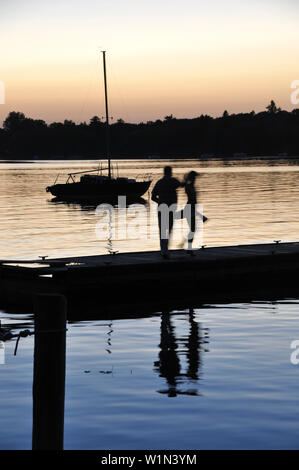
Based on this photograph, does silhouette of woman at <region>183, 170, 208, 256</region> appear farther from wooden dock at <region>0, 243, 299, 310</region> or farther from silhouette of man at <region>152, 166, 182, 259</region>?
wooden dock at <region>0, 243, 299, 310</region>

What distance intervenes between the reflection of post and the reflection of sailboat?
3.53 meters

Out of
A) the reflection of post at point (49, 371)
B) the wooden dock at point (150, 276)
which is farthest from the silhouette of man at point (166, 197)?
the reflection of post at point (49, 371)

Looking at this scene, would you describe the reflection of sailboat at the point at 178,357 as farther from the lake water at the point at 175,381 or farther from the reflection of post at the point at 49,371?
the reflection of post at the point at 49,371

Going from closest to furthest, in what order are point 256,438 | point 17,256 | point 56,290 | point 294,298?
point 256,438 → point 56,290 → point 294,298 → point 17,256

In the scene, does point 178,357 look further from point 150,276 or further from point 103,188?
point 103,188

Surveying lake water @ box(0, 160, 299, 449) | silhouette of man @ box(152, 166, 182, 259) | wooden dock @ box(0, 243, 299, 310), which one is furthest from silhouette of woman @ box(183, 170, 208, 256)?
lake water @ box(0, 160, 299, 449)

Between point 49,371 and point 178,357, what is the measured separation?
19.3ft

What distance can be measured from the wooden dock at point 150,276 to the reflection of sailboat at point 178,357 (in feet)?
7.09

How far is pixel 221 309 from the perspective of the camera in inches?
694

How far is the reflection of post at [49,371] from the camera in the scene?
7.21 metres

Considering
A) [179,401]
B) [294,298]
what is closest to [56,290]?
[294,298]

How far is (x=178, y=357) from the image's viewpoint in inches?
511

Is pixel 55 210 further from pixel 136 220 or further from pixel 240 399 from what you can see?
pixel 240 399
